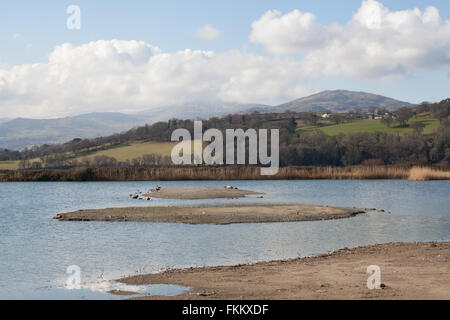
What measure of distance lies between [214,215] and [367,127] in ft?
329

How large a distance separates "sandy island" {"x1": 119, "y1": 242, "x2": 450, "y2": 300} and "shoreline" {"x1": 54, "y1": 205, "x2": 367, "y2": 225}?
1138 centimetres

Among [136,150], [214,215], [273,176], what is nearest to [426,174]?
[273,176]

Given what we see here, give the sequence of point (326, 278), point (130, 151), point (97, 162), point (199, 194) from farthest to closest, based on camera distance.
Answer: point (130, 151) → point (97, 162) → point (199, 194) → point (326, 278)

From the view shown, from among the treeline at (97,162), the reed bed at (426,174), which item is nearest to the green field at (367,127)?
the reed bed at (426,174)

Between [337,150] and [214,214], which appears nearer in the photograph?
[214,214]

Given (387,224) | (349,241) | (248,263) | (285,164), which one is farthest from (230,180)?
(248,263)

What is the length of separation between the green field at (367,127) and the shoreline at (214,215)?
3409 inches

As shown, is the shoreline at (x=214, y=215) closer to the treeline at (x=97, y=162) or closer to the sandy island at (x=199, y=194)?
the sandy island at (x=199, y=194)

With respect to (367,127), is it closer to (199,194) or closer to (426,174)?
(426,174)

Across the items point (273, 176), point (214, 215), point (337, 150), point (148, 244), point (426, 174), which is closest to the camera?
point (148, 244)

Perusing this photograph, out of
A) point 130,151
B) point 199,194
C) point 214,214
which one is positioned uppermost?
point 130,151

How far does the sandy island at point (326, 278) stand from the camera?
12930mm

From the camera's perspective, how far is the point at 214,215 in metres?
31.5
